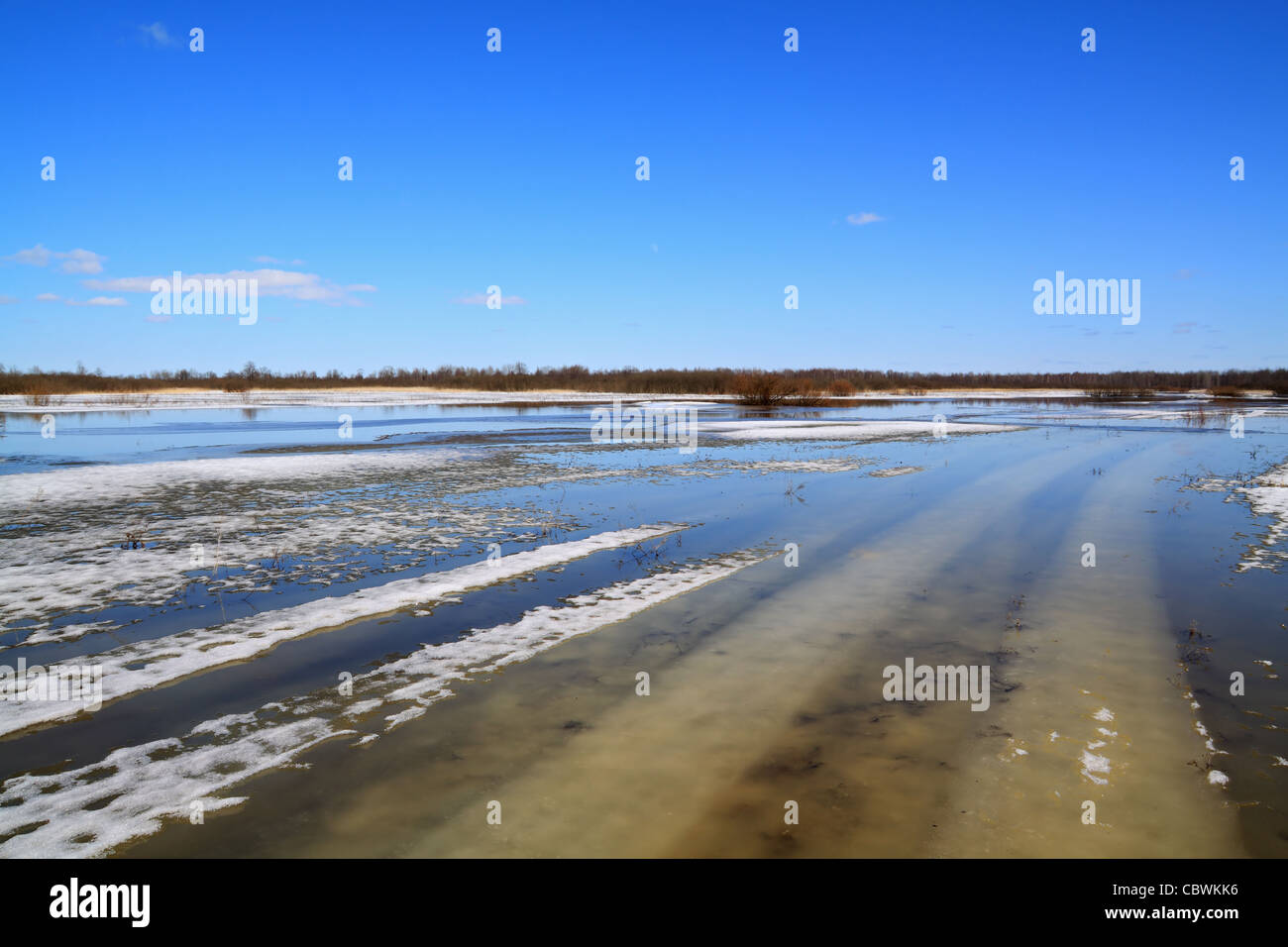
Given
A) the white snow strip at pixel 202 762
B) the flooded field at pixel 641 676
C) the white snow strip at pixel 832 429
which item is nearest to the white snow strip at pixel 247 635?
the flooded field at pixel 641 676

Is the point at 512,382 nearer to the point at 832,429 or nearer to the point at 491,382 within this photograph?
the point at 491,382

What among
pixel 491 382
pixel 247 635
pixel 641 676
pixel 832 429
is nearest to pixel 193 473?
pixel 247 635

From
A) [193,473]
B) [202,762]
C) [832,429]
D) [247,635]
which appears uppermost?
[832,429]

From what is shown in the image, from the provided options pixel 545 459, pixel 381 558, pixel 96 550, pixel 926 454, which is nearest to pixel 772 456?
pixel 926 454

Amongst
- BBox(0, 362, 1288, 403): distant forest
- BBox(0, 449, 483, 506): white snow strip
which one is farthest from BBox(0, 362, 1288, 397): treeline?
BBox(0, 449, 483, 506): white snow strip

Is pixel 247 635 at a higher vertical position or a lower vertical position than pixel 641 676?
higher

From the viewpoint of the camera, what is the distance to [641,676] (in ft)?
18.8

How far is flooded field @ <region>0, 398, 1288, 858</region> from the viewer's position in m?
3.77

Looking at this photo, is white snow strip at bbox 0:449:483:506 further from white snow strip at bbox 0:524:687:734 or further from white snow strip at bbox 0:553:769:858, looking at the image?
white snow strip at bbox 0:553:769:858

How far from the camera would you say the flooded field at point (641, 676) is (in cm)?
377

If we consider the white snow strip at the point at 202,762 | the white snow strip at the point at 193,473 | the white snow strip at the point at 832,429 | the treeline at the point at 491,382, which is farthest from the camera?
the treeline at the point at 491,382

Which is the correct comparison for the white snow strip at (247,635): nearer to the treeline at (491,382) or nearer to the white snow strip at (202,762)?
the white snow strip at (202,762)

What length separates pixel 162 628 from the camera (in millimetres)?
6746
